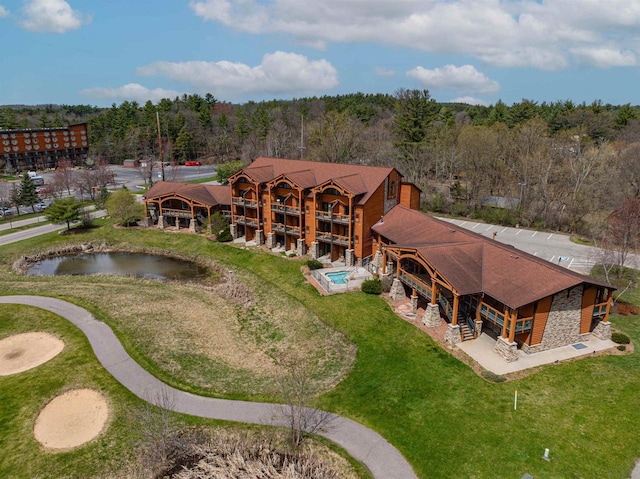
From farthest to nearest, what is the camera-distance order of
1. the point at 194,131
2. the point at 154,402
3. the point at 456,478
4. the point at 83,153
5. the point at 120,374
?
1. the point at 194,131
2. the point at 83,153
3. the point at 120,374
4. the point at 154,402
5. the point at 456,478

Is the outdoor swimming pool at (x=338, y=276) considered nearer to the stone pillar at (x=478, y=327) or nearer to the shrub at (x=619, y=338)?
the stone pillar at (x=478, y=327)

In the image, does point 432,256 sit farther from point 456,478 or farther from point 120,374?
point 120,374

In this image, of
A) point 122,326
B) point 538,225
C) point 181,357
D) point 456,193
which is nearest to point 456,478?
point 181,357

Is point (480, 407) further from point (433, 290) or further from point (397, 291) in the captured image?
point (397, 291)

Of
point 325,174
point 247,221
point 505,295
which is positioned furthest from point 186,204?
point 505,295

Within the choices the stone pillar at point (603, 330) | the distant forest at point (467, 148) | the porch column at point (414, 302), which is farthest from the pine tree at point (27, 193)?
the stone pillar at point (603, 330)

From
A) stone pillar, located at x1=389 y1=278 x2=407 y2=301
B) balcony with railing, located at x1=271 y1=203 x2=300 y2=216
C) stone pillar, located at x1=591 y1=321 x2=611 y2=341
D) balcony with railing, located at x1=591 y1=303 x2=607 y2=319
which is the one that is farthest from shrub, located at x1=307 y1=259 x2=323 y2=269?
stone pillar, located at x1=591 y1=321 x2=611 y2=341
